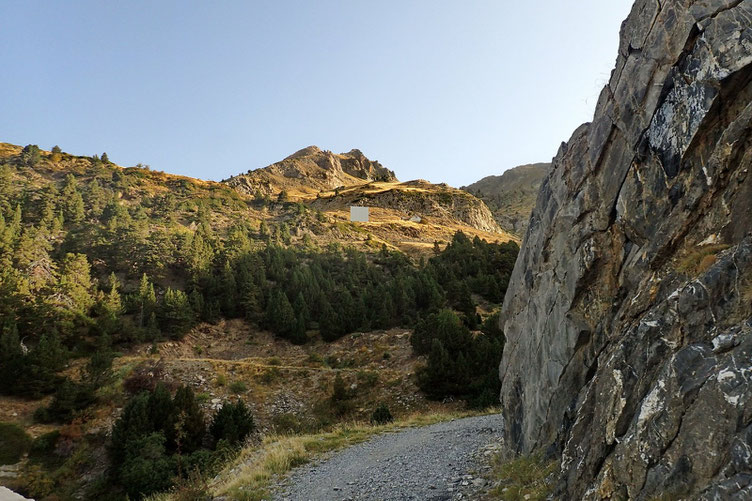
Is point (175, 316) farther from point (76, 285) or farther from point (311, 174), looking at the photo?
point (311, 174)

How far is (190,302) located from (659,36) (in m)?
43.1

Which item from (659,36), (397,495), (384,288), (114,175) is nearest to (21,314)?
(384,288)

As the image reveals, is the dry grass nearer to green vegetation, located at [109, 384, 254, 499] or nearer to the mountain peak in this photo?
green vegetation, located at [109, 384, 254, 499]

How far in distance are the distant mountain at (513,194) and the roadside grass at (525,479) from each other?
106734 millimetres

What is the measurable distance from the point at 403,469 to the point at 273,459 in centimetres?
483

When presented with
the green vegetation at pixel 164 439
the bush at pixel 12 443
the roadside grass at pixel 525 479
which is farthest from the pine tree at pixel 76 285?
the roadside grass at pixel 525 479

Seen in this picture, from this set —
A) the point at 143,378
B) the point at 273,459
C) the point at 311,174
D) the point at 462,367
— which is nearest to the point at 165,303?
the point at 143,378

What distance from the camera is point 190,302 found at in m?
41.7

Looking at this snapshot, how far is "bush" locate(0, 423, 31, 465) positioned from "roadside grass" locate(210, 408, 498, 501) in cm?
1304

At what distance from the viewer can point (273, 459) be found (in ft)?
43.4

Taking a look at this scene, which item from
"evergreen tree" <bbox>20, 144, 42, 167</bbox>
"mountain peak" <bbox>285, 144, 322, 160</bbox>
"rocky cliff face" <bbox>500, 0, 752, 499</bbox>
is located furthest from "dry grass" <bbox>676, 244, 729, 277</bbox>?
"mountain peak" <bbox>285, 144, 322, 160</bbox>

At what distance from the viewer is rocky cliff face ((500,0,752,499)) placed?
14.8ft

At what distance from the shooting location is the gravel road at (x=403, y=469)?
9219mm

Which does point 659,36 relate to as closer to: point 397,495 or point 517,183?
point 397,495
